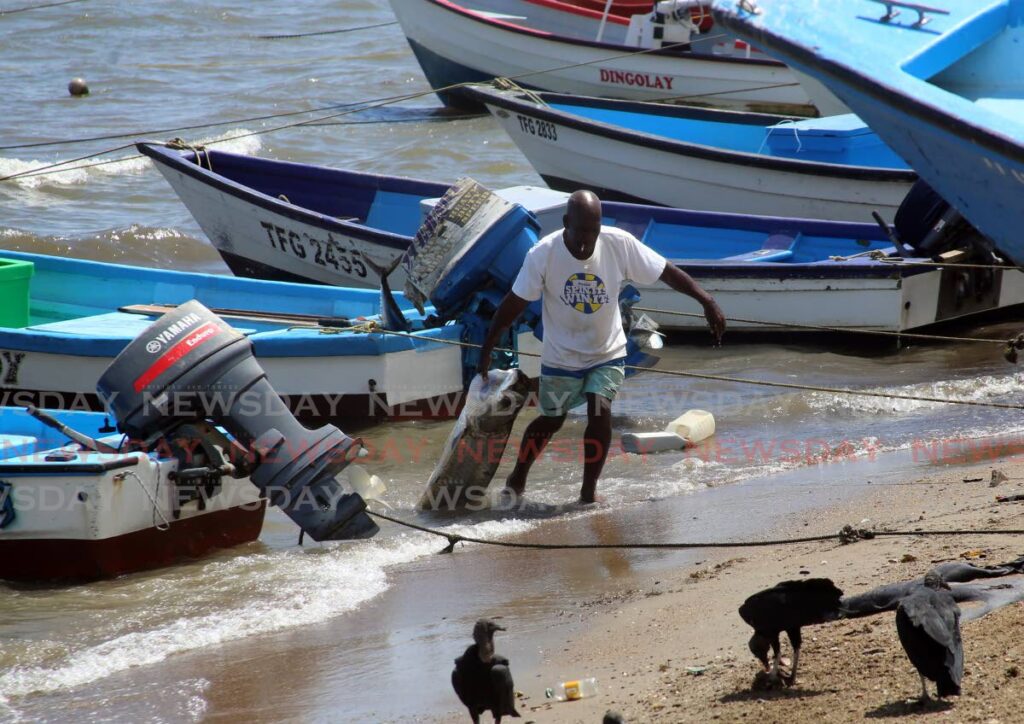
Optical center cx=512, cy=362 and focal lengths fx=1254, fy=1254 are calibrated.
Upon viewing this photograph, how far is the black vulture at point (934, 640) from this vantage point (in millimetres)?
3168

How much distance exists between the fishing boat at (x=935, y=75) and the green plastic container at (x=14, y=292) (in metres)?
4.88

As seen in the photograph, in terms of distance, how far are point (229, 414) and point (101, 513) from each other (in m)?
0.69

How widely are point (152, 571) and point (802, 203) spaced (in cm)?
757

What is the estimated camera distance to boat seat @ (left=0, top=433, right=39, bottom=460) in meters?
5.95

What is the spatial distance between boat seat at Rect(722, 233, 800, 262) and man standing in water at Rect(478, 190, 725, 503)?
3.96 metres

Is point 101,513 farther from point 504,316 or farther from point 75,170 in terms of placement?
point 75,170

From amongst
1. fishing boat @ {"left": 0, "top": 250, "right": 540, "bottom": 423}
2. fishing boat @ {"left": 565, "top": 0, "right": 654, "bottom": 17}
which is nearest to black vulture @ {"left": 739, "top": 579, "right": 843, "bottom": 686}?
fishing boat @ {"left": 0, "top": 250, "right": 540, "bottom": 423}

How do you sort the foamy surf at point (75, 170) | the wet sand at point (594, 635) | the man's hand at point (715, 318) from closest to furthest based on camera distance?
the wet sand at point (594, 635) < the man's hand at point (715, 318) < the foamy surf at point (75, 170)

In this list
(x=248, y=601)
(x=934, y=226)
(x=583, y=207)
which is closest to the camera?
(x=248, y=601)

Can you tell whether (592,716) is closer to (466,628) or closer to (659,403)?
(466,628)

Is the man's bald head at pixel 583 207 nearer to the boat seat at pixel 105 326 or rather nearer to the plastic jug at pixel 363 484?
the plastic jug at pixel 363 484

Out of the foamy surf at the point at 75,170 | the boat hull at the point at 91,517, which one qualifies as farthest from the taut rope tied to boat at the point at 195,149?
the boat hull at the point at 91,517

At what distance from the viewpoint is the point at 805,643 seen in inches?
153

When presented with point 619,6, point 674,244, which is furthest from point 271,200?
point 619,6
